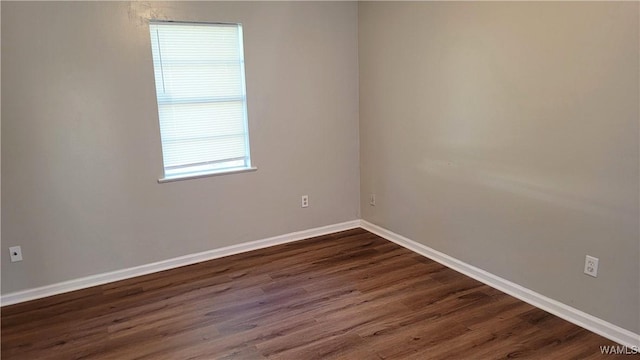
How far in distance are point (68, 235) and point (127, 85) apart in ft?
3.84

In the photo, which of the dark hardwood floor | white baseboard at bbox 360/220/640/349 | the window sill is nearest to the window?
the window sill

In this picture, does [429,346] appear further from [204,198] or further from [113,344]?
[204,198]

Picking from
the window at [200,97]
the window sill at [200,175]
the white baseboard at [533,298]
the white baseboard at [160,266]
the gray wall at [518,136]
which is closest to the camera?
the gray wall at [518,136]

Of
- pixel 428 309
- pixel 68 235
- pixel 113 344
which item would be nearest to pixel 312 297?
pixel 428 309

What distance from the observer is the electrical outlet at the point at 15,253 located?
299cm

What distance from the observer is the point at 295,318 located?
108 inches

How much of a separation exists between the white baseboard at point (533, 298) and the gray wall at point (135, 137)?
1033mm

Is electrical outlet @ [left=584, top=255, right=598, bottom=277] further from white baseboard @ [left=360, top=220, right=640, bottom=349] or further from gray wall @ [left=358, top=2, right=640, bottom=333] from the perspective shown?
white baseboard @ [left=360, top=220, right=640, bottom=349]

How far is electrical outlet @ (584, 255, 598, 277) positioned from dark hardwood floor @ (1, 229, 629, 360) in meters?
0.34

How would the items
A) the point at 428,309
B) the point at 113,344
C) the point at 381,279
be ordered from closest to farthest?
the point at 113,344 < the point at 428,309 < the point at 381,279

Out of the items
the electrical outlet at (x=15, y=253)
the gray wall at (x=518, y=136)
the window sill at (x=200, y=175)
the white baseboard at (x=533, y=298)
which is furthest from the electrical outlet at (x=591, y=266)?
the electrical outlet at (x=15, y=253)

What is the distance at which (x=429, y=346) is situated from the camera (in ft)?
7.87

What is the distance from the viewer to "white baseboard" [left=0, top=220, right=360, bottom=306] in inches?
121

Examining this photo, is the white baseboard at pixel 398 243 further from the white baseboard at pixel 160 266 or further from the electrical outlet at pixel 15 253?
the electrical outlet at pixel 15 253
